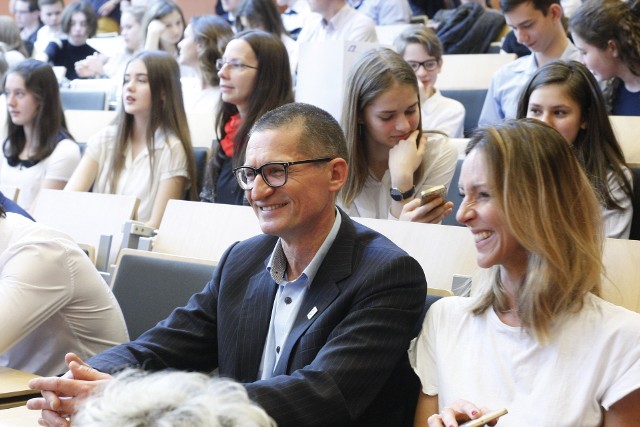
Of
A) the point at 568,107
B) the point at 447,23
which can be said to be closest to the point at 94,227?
the point at 568,107

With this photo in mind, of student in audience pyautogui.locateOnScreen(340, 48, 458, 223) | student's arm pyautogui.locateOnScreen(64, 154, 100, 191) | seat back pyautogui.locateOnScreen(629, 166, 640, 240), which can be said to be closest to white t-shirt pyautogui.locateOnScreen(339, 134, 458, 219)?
student in audience pyautogui.locateOnScreen(340, 48, 458, 223)

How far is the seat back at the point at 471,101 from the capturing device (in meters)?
4.68

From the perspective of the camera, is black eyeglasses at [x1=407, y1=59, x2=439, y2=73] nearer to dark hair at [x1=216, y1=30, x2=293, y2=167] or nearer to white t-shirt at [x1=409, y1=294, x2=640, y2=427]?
dark hair at [x1=216, y1=30, x2=293, y2=167]

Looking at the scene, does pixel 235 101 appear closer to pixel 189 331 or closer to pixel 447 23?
pixel 189 331

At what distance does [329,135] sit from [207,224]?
0.85 meters

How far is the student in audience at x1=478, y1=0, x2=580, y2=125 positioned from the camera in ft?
12.5

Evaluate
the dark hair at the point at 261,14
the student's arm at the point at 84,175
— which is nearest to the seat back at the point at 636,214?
the student's arm at the point at 84,175

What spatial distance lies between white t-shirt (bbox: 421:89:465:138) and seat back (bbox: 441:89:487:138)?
281 mm

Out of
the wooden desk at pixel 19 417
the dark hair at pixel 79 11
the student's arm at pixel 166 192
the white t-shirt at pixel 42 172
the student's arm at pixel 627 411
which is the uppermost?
the student's arm at pixel 627 411

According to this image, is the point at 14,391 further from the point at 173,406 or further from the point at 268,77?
the point at 268,77

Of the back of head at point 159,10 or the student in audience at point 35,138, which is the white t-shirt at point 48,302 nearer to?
the student in audience at point 35,138

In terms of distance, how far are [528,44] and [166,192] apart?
1.61m

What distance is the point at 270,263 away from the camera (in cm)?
202

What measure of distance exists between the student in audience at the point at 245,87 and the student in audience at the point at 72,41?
3.50 metres
